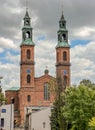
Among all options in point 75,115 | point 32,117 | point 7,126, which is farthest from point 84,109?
point 7,126

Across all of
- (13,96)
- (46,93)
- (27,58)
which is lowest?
(13,96)

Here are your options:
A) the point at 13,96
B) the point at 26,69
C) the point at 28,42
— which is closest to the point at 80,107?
the point at 26,69

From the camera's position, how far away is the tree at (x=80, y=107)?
6469 centimetres

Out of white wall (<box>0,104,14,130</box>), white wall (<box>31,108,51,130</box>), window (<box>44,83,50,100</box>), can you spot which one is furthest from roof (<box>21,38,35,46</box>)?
white wall (<box>31,108,51,130</box>)

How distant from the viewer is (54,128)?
3150 inches

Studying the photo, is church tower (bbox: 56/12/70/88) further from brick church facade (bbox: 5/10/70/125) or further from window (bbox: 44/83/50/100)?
window (bbox: 44/83/50/100)

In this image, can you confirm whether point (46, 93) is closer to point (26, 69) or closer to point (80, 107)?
point (26, 69)

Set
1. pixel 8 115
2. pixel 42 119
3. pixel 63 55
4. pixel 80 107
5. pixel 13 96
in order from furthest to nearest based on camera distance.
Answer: pixel 13 96
pixel 63 55
pixel 8 115
pixel 42 119
pixel 80 107

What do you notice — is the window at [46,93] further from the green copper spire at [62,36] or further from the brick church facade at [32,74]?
the green copper spire at [62,36]

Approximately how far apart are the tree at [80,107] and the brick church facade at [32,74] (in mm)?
64142

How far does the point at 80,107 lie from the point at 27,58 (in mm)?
71258

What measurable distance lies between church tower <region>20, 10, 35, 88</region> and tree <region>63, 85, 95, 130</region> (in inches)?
2615

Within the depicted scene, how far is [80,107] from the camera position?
65.8 meters

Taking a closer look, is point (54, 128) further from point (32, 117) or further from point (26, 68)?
point (26, 68)
